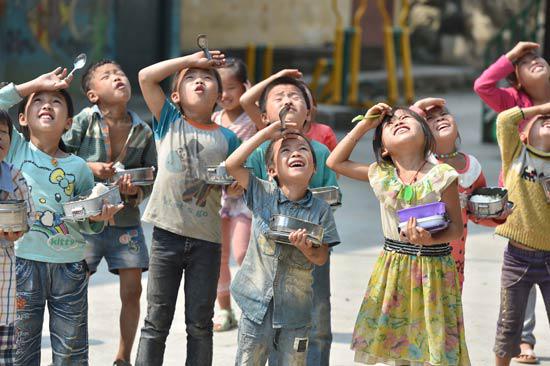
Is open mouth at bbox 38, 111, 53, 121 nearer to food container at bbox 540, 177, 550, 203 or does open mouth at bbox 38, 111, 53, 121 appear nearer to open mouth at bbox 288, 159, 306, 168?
open mouth at bbox 288, 159, 306, 168

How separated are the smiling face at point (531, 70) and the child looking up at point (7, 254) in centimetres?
255

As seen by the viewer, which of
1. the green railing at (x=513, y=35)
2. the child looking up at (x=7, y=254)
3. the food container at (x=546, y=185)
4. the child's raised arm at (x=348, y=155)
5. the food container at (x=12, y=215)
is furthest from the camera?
the green railing at (x=513, y=35)

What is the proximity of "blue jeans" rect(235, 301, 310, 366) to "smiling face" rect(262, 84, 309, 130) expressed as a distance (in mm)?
925

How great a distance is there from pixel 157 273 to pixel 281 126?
3.27 feet

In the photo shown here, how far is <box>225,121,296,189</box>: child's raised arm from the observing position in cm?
479

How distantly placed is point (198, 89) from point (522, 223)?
1.66 metres

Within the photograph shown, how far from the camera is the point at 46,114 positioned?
5.00 meters

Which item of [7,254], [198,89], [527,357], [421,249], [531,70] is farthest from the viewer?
[527,357]

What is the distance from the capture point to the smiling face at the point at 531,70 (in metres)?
5.80

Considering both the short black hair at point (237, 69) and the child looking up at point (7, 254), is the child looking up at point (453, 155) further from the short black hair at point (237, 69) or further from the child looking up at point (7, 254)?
the child looking up at point (7, 254)

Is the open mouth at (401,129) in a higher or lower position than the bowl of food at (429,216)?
higher

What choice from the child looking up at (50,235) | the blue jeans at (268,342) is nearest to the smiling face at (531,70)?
the blue jeans at (268,342)

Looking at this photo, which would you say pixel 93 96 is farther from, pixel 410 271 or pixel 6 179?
pixel 410 271

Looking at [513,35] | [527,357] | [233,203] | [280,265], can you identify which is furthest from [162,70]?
[513,35]
